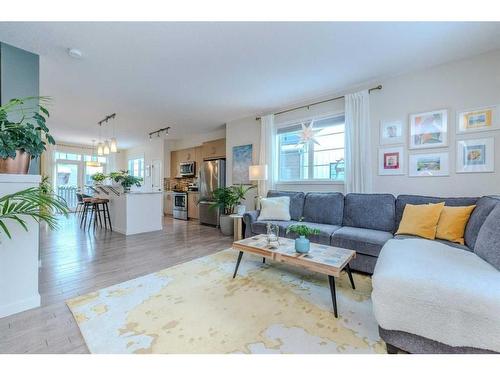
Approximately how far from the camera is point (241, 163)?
5051mm

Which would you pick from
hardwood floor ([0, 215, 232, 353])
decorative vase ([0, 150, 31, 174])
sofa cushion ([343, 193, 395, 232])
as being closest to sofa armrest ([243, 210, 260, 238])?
hardwood floor ([0, 215, 232, 353])

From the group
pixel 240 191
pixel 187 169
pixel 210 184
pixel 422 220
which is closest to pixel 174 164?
pixel 187 169

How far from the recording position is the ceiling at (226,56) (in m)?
2.11

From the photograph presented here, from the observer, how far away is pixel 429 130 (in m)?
2.88

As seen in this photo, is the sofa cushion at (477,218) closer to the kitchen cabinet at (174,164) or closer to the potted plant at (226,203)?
the potted plant at (226,203)

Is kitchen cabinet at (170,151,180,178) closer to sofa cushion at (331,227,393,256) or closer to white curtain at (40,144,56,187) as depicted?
white curtain at (40,144,56,187)

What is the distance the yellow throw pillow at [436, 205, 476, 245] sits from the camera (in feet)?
7.27

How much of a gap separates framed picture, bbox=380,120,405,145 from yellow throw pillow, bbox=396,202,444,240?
1028 millimetres

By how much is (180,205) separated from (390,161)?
5620mm

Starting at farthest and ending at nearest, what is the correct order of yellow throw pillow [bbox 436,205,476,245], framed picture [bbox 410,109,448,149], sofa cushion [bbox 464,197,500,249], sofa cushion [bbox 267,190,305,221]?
1. sofa cushion [bbox 267,190,305,221]
2. framed picture [bbox 410,109,448,149]
3. yellow throw pillow [bbox 436,205,476,245]
4. sofa cushion [bbox 464,197,500,249]

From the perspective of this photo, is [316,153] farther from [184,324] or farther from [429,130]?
[184,324]

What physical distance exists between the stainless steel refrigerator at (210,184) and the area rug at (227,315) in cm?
298

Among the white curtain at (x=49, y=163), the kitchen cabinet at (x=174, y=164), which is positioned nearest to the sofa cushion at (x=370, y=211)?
the kitchen cabinet at (x=174, y=164)
